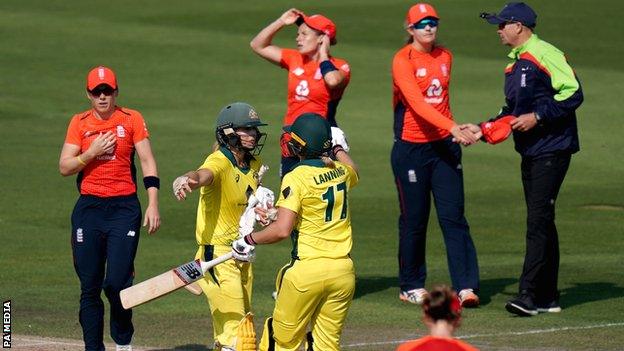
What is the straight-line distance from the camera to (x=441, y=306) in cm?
775

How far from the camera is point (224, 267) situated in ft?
36.9

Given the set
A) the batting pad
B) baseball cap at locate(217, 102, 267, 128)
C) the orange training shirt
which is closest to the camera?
the orange training shirt

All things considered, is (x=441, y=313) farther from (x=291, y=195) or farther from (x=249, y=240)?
(x=249, y=240)

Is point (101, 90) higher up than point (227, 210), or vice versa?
point (101, 90)

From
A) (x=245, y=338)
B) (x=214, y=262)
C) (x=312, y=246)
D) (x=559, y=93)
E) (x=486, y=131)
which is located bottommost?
(x=245, y=338)

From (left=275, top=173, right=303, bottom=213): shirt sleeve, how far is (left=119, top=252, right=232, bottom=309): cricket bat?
763 millimetres

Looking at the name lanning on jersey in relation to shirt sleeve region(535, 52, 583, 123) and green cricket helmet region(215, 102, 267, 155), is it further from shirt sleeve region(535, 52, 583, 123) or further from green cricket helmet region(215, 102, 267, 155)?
shirt sleeve region(535, 52, 583, 123)

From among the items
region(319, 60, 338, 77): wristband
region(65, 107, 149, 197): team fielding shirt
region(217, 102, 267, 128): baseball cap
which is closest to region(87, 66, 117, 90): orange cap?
region(65, 107, 149, 197): team fielding shirt

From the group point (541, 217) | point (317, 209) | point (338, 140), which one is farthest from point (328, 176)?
point (541, 217)

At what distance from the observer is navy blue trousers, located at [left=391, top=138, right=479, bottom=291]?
14.4 metres

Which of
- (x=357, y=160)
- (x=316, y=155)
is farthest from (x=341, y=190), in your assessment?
(x=357, y=160)

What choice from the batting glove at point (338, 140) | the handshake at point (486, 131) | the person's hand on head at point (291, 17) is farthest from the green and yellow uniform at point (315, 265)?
the person's hand on head at point (291, 17)

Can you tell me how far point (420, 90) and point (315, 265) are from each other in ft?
15.1

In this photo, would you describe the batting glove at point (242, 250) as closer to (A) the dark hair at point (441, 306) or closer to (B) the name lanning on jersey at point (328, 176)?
(B) the name lanning on jersey at point (328, 176)
